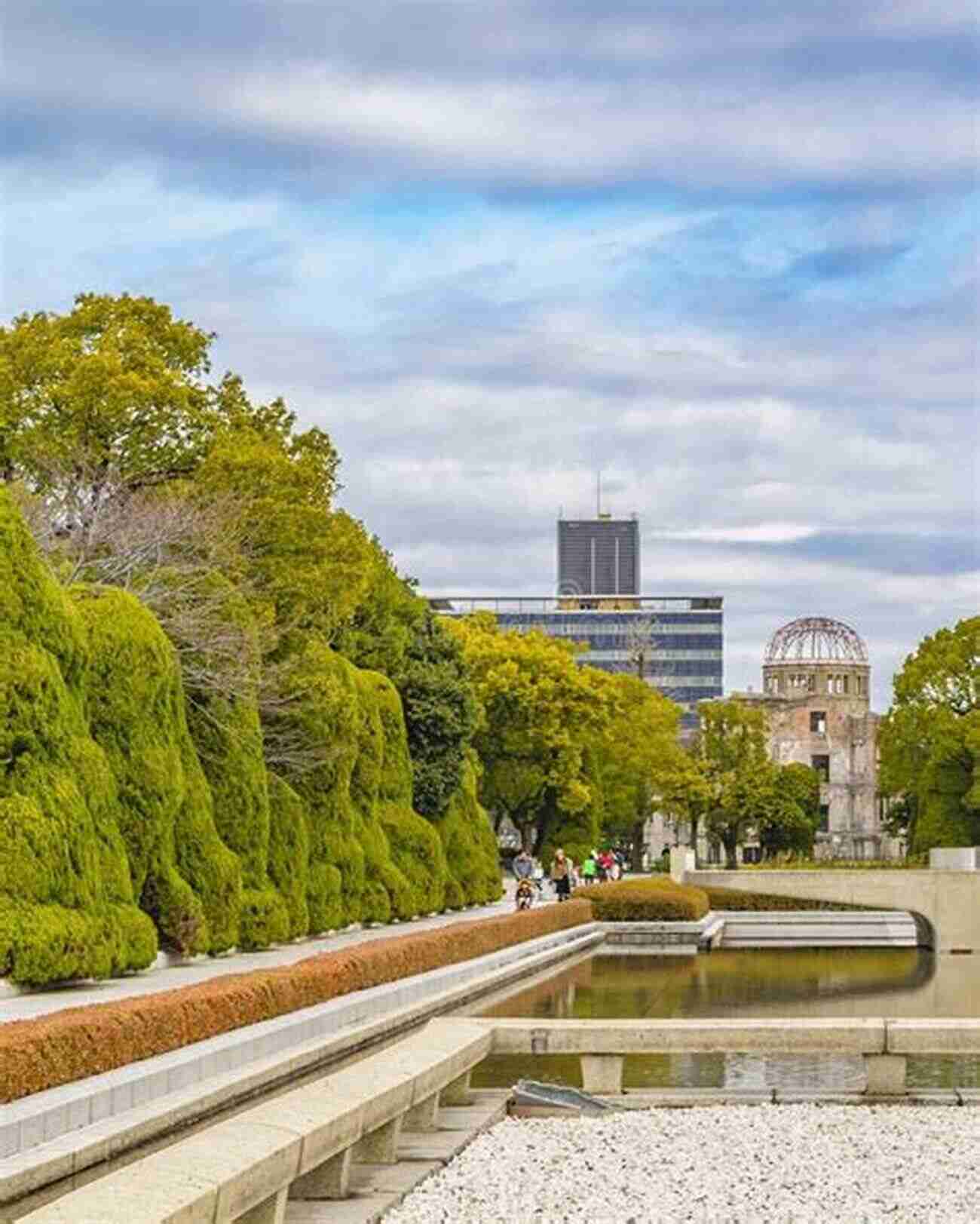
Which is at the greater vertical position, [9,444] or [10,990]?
[9,444]

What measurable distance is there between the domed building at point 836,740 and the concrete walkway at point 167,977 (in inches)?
3003

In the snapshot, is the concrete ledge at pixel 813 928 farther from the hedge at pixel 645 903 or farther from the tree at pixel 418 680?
the tree at pixel 418 680

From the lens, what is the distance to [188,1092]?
13.5 meters

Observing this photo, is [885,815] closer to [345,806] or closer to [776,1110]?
[345,806]

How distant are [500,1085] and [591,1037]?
1629mm

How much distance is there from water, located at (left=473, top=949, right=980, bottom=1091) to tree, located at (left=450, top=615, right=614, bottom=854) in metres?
17.7

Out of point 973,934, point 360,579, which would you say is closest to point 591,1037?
point 360,579

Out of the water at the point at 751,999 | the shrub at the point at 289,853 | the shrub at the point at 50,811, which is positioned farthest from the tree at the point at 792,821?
the shrub at the point at 50,811

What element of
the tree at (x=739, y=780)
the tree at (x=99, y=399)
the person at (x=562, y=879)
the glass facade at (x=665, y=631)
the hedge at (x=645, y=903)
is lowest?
the hedge at (x=645, y=903)

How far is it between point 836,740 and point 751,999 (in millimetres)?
88060

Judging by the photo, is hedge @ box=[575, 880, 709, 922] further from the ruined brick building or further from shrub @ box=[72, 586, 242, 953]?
the ruined brick building

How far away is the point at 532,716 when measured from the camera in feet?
221

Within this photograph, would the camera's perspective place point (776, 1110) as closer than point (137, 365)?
Yes

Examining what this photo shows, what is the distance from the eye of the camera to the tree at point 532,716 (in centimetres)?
6719
